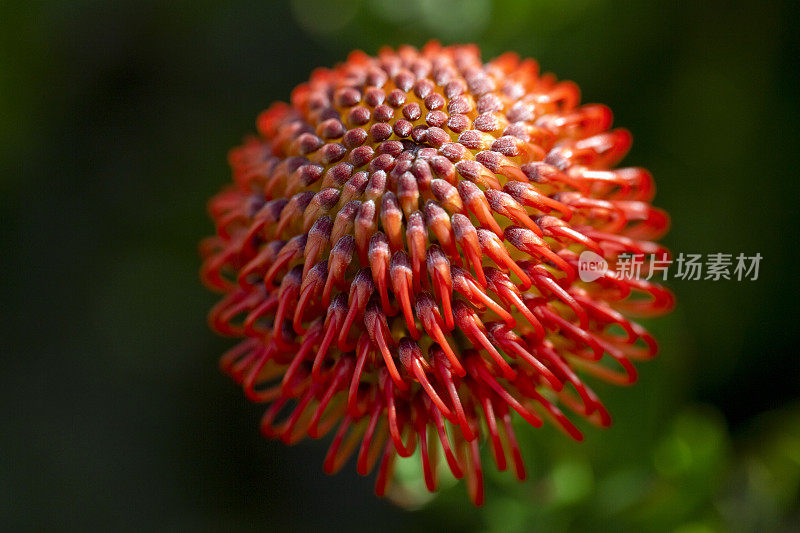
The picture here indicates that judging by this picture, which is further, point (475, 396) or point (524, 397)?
point (524, 397)

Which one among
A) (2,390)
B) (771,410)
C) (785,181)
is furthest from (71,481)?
(785,181)

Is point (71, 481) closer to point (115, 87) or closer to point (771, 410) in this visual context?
point (115, 87)

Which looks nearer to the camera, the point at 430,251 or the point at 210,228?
the point at 430,251

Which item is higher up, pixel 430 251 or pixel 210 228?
pixel 210 228

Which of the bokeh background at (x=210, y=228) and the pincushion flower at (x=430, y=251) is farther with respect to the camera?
the bokeh background at (x=210, y=228)
